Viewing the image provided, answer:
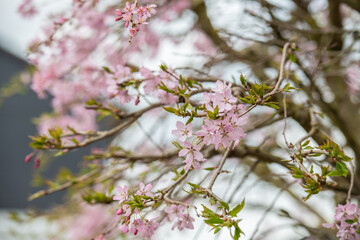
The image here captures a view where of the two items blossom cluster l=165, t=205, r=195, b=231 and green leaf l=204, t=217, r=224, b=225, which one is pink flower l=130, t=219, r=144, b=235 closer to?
blossom cluster l=165, t=205, r=195, b=231

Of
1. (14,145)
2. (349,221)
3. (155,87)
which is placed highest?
(155,87)

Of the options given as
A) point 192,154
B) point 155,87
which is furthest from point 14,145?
point 192,154

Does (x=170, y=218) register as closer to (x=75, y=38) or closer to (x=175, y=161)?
(x=175, y=161)

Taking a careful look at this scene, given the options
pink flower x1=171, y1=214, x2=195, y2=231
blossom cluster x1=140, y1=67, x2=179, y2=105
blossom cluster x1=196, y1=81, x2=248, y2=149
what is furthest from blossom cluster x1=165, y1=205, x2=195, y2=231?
blossom cluster x1=140, y1=67, x2=179, y2=105

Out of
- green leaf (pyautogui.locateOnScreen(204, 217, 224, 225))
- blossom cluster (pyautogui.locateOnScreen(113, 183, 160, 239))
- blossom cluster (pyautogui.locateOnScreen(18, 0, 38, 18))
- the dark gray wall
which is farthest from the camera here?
→ the dark gray wall

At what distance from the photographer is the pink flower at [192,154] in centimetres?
91

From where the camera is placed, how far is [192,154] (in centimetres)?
92

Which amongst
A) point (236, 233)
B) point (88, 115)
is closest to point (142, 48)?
point (88, 115)

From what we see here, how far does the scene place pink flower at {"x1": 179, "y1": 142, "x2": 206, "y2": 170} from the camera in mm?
906

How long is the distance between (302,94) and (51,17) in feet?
5.05

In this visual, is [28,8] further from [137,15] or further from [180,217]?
[180,217]

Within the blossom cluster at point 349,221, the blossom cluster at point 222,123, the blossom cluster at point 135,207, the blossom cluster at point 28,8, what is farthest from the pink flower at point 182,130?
the blossom cluster at point 28,8

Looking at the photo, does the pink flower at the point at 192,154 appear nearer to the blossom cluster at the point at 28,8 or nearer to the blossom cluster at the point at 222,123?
the blossom cluster at the point at 222,123

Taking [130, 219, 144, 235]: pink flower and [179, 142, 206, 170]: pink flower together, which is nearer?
[179, 142, 206, 170]: pink flower
